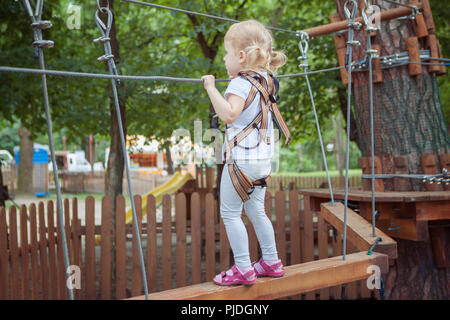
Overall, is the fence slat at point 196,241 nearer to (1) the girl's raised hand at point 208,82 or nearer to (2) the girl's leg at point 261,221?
(2) the girl's leg at point 261,221

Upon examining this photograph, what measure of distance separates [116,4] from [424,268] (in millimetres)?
6461

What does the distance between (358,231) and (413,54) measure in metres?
1.73

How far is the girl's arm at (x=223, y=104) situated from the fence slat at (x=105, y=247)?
3041 millimetres

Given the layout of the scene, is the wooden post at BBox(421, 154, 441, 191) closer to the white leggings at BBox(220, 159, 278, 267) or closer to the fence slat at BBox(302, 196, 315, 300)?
the fence slat at BBox(302, 196, 315, 300)

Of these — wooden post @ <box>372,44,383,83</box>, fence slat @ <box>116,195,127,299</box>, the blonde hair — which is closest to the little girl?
the blonde hair

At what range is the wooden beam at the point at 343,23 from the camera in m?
3.21

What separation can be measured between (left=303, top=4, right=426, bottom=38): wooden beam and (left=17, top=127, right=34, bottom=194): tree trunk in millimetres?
18410

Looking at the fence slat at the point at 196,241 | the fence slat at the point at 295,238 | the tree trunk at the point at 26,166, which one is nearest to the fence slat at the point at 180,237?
the fence slat at the point at 196,241

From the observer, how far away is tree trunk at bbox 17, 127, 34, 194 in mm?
19688

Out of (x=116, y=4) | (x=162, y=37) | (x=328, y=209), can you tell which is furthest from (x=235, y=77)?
(x=162, y=37)

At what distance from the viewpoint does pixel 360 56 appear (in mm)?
3566

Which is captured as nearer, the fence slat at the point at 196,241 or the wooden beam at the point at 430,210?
the wooden beam at the point at 430,210

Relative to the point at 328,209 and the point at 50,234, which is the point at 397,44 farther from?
the point at 50,234

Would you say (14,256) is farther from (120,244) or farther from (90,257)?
(120,244)
